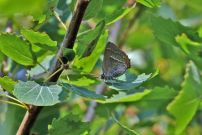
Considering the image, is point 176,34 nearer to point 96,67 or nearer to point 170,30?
point 170,30

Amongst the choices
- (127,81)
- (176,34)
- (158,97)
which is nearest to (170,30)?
(176,34)

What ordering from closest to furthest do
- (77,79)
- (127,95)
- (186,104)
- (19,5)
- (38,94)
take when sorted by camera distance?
(19,5) < (38,94) < (77,79) < (127,95) < (186,104)

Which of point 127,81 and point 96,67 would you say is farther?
point 96,67

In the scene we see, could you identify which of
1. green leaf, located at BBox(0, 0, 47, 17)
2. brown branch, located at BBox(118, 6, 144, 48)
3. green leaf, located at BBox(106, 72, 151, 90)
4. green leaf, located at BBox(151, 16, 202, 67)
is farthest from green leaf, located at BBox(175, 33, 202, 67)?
green leaf, located at BBox(0, 0, 47, 17)

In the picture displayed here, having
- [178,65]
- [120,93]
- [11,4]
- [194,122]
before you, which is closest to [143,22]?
[178,65]

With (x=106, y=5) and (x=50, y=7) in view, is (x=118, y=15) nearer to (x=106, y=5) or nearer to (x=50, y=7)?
(x=50, y=7)

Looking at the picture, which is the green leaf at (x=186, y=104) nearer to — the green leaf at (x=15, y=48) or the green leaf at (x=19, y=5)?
the green leaf at (x=15, y=48)
